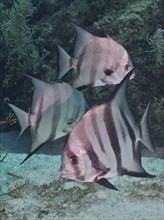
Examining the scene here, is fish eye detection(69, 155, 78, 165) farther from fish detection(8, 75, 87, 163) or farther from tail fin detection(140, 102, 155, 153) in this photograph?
fish detection(8, 75, 87, 163)

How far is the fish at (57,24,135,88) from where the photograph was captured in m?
3.22

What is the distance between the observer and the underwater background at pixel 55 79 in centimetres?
371

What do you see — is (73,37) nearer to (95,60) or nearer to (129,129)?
(95,60)

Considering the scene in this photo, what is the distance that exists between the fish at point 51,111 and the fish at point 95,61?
0.93 feet

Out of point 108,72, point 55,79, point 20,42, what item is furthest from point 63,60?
point 20,42

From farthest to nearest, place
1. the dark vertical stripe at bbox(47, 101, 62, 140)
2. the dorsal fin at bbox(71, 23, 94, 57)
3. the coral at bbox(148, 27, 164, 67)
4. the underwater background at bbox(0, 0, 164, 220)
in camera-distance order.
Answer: the coral at bbox(148, 27, 164, 67), the underwater background at bbox(0, 0, 164, 220), the dorsal fin at bbox(71, 23, 94, 57), the dark vertical stripe at bbox(47, 101, 62, 140)

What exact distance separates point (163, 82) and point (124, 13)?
4.06 ft

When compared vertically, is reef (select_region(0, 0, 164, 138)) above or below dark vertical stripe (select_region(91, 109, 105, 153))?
below

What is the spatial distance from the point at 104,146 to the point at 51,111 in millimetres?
939

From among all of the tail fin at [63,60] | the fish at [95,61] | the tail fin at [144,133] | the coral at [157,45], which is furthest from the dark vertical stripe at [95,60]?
the coral at [157,45]

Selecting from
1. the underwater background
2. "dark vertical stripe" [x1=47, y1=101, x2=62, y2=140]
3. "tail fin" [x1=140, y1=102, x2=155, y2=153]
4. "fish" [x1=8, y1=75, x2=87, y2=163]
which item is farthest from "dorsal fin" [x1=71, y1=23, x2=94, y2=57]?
"tail fin" [x1=140, y1=102, x2=155, y2=153]

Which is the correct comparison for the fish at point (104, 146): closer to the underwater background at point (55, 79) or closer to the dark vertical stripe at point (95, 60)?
the dark vertical stripe at point (95, 60)

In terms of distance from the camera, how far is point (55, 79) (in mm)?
5969

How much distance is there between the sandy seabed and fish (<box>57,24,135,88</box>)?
1176 mm
